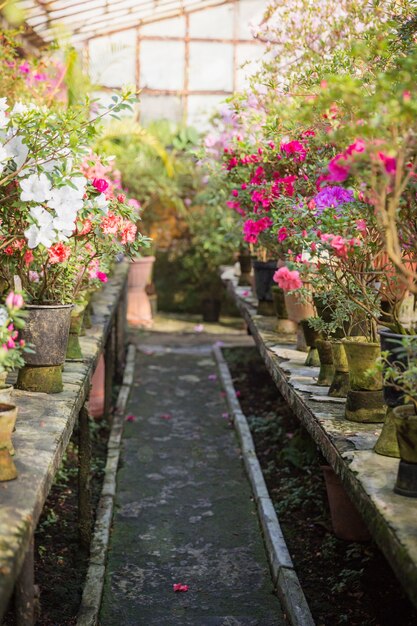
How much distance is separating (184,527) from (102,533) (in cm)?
55

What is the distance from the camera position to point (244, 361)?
9.45 m

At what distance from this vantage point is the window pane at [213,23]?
503 inches

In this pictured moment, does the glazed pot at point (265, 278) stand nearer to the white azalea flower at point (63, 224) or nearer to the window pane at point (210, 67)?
the white azalea flower at point (63, 224)

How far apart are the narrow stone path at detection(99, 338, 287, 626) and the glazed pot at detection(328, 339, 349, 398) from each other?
0.95 meters

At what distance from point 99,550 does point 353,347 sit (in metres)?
1.70

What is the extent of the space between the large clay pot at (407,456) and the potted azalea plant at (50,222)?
4.57 ft

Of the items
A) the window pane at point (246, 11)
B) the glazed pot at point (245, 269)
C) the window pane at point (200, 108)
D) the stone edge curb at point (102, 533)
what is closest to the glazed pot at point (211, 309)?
the window pane at point (200, 108)

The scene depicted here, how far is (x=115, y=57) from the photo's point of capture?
41.4ft

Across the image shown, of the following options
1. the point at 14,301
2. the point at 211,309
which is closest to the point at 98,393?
the point at 14,301

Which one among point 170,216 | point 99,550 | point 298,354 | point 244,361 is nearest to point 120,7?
point 170,216

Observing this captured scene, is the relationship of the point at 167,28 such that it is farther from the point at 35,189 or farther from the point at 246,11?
the point at 35,189

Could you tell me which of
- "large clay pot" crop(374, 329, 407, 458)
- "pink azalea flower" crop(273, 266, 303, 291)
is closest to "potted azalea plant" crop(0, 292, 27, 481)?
"large clay pot" crop(374, 329, 407, 458)

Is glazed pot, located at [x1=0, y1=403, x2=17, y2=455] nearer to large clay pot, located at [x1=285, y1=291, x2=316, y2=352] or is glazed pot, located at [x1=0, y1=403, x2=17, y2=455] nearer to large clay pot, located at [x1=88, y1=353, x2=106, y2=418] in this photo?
large clay pot, located at [x1=285, y1=291, x2=316, y2=352]

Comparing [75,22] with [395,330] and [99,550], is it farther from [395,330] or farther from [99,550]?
[395,330]
